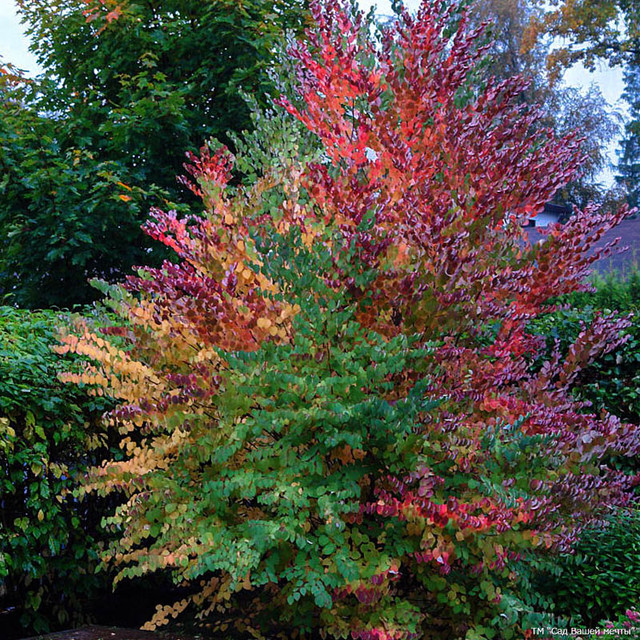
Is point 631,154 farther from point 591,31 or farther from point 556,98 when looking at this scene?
point 591,31

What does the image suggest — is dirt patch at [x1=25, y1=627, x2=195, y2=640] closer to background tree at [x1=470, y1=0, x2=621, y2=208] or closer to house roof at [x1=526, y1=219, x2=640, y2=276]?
house roof at [x1=526, y1=219, x2=640, y2=276]

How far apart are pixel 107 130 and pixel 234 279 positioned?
258 inches

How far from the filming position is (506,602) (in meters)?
3.68

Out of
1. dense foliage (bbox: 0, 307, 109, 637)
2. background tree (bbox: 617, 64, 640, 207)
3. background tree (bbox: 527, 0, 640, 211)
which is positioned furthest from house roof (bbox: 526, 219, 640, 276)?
background tree (bbox: 617, 64, 640, 207)

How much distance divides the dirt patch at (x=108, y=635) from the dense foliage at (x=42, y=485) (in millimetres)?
367

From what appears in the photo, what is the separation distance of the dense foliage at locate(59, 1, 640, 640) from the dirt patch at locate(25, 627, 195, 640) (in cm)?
27

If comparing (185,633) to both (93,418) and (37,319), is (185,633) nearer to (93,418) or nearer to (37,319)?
(93,418)

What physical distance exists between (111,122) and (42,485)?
253 inches

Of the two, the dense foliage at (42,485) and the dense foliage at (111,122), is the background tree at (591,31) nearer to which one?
the dense foliage at (111,122)

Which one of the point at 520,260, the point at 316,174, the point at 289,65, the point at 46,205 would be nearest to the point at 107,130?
the point at 46,205

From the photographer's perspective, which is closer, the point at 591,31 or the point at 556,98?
the point at 591,31

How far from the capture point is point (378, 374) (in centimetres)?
359

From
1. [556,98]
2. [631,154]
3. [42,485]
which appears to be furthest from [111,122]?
[631,154]

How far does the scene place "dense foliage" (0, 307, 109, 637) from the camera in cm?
454
